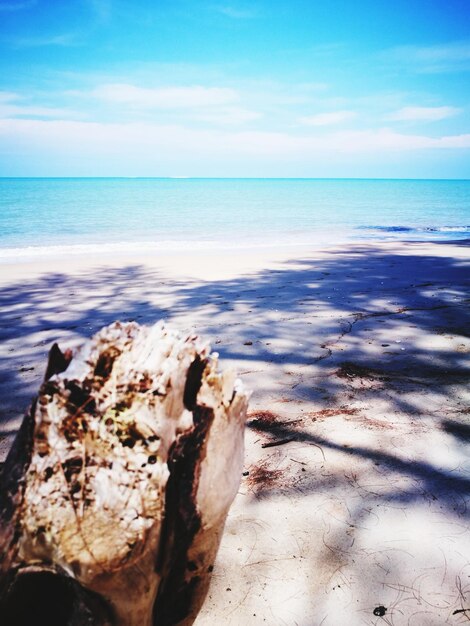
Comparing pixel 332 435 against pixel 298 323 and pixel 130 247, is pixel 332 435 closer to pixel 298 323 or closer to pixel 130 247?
pixel 298 323

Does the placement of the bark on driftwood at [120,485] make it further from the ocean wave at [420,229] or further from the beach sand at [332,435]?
the ocean wave at [420,229]

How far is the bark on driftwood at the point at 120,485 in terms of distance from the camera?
871 mm

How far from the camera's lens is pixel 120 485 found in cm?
90

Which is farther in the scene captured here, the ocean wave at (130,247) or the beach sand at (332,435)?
the ocean wave at (130,247)

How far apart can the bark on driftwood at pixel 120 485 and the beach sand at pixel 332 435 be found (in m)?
0.53

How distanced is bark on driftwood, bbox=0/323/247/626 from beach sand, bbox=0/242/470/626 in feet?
1.74

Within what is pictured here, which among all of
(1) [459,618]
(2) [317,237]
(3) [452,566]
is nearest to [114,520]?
(1) [459,618]

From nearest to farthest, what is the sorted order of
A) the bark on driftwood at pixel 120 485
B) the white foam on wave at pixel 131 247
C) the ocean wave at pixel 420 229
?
the bark on driftwood at pixel 120 485
the white foam on wave at pixel 131 247
the ocean wave at pixel 420 229

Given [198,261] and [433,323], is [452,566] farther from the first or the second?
[198,261]

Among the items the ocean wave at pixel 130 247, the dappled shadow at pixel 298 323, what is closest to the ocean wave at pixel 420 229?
the ocean wave at pixel 130 247

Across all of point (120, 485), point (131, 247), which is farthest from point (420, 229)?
point (120, 485)

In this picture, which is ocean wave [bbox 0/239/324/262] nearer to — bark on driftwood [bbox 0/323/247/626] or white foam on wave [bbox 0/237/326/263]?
white foam on wave [bbox 0/237/326/263]

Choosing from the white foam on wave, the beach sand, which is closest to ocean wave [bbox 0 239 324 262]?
the white foam on wave

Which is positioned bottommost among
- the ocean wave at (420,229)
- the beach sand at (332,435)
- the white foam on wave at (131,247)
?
the beach sand at (332,435)
